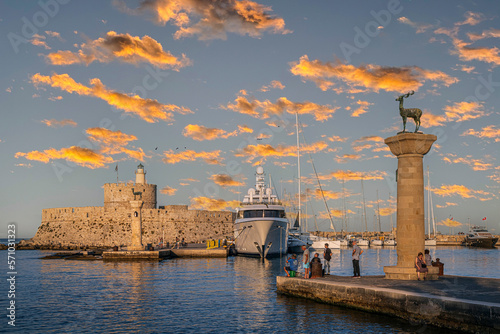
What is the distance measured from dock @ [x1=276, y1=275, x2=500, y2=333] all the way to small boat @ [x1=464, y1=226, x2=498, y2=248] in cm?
8763

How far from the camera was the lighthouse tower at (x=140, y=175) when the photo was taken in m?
82.0

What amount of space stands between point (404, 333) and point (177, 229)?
6641cm

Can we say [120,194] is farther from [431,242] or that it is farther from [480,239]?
[480,239]

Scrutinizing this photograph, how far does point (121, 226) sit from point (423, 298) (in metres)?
67.5

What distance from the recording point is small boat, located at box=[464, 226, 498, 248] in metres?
97.6

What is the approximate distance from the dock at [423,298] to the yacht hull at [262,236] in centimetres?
2858

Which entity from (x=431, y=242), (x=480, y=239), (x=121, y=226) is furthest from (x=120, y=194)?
(x=480, y=239)

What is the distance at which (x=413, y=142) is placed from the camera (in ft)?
63.8

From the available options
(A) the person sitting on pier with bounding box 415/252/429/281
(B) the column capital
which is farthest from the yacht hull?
(B) the column capital

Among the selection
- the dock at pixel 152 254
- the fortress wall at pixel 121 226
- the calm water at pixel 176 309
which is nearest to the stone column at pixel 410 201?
the calm water at pixel 176 309

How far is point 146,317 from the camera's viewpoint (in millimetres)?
18531

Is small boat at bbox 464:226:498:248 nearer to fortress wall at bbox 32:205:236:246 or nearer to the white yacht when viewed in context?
fortress wall at bbox 32:205:236:246

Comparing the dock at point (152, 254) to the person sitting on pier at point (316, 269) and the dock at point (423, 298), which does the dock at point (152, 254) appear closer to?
the person sitting on pier at point (316, 269)

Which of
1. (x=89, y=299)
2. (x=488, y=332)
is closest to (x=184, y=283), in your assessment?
(x=89, y=299)
